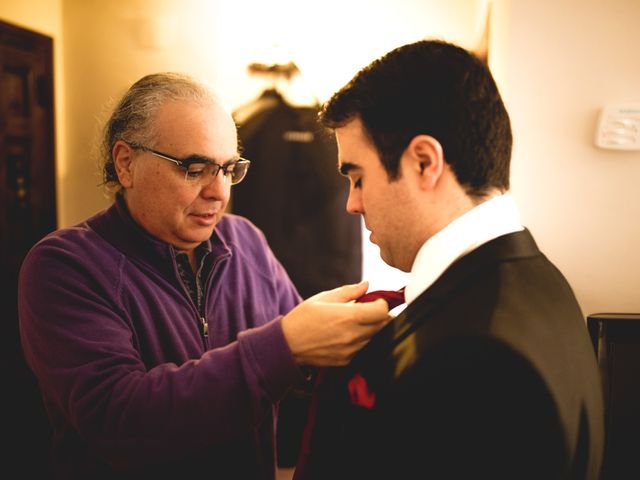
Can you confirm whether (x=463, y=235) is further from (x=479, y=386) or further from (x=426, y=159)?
(x=479, y=386)

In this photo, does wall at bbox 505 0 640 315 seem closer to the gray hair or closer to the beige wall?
the beige wall

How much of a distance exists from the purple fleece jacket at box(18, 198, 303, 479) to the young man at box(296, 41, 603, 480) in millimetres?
166

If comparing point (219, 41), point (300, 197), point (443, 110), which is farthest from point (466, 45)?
point (443, 110)

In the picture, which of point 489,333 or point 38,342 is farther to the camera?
point 38,342

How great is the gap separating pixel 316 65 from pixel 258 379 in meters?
2.44

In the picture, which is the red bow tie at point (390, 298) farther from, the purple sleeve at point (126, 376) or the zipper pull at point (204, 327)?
the zipper pull at point (204, 327)

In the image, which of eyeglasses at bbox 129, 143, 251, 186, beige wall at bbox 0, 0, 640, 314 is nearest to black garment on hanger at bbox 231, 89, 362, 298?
beige wall at bbox 0, 0, 640, 314

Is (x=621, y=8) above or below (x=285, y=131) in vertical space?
above

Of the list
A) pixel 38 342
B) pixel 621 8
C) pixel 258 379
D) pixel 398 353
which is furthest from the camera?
pixel 621 8

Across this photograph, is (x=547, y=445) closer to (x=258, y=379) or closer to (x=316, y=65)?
(x=258, y=379)

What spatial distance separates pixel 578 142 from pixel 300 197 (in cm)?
144

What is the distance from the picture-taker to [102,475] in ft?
3.83

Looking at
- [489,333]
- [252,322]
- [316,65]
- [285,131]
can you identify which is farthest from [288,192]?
[489,333]

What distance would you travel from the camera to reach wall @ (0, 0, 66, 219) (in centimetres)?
303
